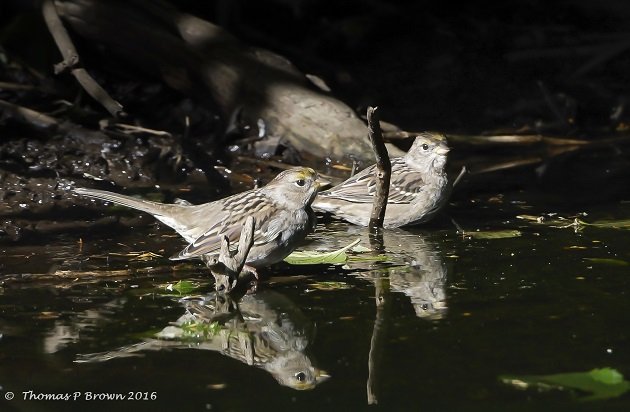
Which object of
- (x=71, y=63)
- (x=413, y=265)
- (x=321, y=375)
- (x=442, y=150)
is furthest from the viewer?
(x=71, y=63)

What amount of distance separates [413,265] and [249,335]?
171cm

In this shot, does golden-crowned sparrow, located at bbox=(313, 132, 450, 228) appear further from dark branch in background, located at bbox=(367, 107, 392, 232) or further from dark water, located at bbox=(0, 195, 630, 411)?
dark water, located at bbox=(0, 195, 630, 411)

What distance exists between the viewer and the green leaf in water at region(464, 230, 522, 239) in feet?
24.6

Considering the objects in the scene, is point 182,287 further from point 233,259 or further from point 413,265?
point 413,265

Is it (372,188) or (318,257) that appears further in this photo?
(372,188)

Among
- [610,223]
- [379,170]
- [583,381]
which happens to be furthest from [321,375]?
[610,223]

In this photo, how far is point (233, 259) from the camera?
5.95 metres

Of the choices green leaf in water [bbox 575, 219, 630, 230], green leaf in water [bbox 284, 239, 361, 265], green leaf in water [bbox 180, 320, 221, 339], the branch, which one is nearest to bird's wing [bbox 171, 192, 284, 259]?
green leaf in water [bbox 284, 239, 361, 265]

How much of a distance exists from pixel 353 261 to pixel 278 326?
1.42m

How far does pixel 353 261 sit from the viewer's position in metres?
6.92

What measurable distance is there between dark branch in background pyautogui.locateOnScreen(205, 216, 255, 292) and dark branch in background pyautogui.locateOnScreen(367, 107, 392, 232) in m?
1.06

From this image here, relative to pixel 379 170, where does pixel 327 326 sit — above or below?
below

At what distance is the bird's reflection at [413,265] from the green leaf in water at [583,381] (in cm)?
96

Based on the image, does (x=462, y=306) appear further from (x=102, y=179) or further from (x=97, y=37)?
(x=97, y=37)
